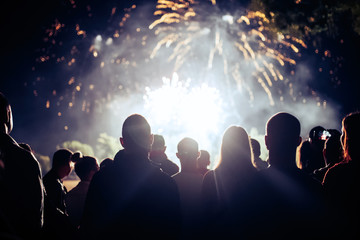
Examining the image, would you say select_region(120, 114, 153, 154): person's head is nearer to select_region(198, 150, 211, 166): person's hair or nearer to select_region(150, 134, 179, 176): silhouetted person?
select_region(150, 134, 179, 176): silhouetted person

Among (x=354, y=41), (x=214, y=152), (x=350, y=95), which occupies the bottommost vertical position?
(x=214, y=152)

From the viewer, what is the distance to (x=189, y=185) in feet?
11.1

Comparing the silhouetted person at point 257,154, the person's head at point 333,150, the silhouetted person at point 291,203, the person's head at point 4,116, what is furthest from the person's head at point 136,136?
the person's head at point 333,150

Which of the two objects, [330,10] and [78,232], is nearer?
[78,232]

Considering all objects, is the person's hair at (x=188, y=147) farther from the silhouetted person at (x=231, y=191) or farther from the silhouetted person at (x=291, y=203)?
the silhouetted person at (x=291, y=203)

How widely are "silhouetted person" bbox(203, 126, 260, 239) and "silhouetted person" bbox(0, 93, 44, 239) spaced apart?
1429mm

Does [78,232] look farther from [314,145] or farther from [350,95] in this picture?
[350,95]

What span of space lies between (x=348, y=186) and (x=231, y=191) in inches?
43.0

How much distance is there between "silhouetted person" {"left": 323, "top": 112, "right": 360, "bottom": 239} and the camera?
91.2 inches

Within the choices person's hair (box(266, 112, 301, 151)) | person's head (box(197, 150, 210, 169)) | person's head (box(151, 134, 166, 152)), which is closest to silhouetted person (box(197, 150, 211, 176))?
person's head (box(197, 150, 210, 169))

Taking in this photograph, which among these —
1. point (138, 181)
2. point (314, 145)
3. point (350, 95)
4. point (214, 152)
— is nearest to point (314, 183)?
point (138, 181)

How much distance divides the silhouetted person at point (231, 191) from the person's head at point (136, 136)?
0.69 meters

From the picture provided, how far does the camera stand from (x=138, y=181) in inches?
97.6

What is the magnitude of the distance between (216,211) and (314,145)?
295cm
